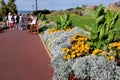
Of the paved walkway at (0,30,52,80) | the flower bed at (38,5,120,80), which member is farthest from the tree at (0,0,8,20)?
the flower bed at (38,5,120,80)

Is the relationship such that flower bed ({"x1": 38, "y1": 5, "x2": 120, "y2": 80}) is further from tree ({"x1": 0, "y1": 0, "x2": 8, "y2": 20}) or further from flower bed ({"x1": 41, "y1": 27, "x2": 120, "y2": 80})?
tree ({"x1": 0, "y1": 0, "x2": 8, "y2": 20})

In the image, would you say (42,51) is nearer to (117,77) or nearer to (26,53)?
(26,53)

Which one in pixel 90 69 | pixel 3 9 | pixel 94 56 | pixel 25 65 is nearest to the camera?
pixel 90 69

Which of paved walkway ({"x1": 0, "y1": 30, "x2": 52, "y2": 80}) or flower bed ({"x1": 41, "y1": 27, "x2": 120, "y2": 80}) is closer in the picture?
flower bed ({"x1": 41, "y1": 27, "x2": 120, "y2": 80})

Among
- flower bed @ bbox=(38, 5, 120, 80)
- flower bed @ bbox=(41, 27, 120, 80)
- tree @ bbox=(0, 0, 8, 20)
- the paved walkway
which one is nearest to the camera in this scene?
flower bed @ bbox=(41, 27, 120, 80)

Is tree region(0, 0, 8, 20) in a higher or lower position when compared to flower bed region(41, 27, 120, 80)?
lower

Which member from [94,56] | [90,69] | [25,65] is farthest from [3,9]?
[90,69]

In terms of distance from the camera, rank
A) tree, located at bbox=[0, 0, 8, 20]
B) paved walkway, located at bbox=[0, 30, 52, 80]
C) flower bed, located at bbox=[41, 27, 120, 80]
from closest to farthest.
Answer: flower bed, located at bbox=[41, 27, 120, 80], paved walkway, located at bbox=[0, 30, 52, 80], tree, located at bbox=[0, 0, 8, 20]

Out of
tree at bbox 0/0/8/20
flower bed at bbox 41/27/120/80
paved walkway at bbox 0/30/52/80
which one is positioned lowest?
tree at bbox 0/0/8/20

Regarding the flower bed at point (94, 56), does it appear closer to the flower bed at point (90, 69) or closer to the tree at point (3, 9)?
the flower bed at point (90, 69)

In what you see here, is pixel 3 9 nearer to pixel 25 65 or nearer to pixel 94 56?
pixel 25 65

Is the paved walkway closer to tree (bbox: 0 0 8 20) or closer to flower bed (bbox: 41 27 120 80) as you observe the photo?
flower bed (bbox: 41 27 120 80)

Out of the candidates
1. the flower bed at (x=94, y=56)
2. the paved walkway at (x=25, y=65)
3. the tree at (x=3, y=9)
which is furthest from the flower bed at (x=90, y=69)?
the tree at (x=3, y=9)

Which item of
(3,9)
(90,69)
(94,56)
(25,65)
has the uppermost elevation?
(94,56)
